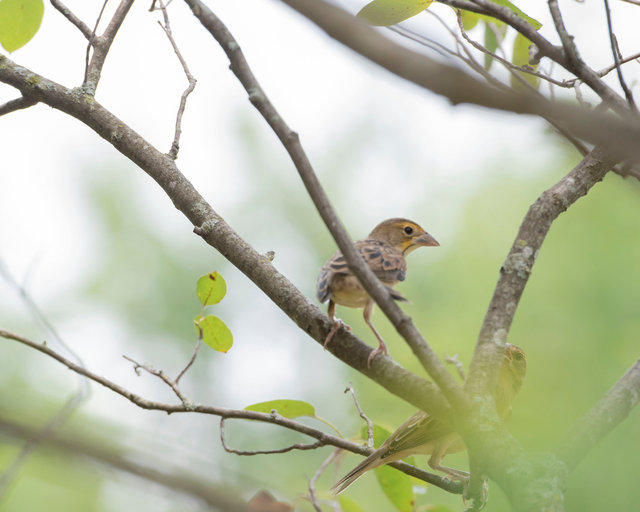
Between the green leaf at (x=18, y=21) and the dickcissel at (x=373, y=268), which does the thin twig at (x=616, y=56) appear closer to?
the dickcissel at (x=373, y=268)

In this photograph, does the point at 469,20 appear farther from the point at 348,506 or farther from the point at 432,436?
the point at 348,506

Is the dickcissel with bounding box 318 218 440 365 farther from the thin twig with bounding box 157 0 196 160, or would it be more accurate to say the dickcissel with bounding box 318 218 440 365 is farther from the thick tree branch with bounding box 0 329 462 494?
the thin twig with bounding box 157 0 196 160

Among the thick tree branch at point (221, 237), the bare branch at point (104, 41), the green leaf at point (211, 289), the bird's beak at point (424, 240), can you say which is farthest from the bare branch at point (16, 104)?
the bird's beak at point (424, 240)

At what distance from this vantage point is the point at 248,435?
13.5 meters

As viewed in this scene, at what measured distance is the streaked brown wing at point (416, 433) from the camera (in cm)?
404

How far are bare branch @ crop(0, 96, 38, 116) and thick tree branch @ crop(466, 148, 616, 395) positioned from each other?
6.82 ft

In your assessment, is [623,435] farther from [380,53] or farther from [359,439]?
[380,53]

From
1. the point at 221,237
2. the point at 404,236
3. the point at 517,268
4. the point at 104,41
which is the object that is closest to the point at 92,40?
the point at 104,41

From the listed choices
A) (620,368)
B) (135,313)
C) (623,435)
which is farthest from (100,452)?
(135,313)

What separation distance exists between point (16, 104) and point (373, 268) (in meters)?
→ 2.31

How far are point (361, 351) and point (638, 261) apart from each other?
32.3 ft

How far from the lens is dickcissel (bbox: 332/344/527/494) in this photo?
3875 mm

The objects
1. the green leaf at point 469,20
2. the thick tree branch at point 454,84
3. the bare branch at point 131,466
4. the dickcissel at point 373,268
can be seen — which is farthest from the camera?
the dickcissel at point 373,268

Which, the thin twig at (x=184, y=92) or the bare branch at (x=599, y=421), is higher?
the thin twig at (x=184, y=92)
